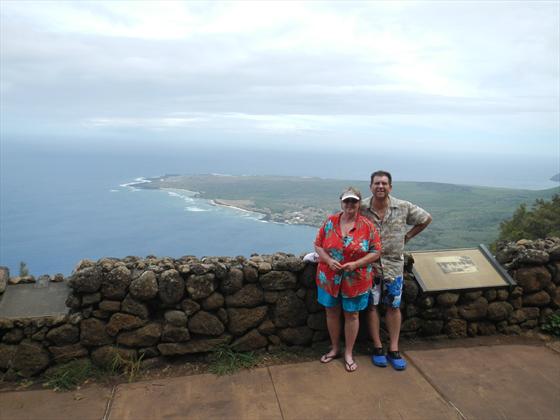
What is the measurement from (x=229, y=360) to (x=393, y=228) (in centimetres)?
205

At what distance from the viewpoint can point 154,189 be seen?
104 metres

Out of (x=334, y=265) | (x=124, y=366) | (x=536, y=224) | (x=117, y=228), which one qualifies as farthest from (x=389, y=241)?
(x=117, y=228)

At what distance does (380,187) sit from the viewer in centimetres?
381

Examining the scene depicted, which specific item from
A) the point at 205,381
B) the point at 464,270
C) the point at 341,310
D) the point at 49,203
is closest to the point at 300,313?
the point at 341,310

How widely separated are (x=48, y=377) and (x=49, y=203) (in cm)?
11724

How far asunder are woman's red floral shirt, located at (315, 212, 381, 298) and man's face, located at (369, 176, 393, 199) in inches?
11.8

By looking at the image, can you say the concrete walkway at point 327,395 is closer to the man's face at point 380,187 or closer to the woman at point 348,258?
the woman at point 348,258

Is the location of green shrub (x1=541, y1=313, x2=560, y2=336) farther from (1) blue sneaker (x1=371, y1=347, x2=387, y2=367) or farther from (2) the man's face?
(2) the man's face

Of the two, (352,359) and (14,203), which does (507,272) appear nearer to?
(352,359)

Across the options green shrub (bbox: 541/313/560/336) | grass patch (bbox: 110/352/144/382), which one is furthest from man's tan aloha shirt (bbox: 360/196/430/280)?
grass patch (bbox: 110/352/144/382)

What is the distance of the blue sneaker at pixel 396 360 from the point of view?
3.87 m

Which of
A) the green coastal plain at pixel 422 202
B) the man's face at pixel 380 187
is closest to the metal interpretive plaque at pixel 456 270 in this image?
the man's face at pixel 380 187

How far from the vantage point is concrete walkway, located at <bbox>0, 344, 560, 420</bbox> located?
3.15 m

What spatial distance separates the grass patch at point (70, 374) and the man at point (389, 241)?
268 centimetres
